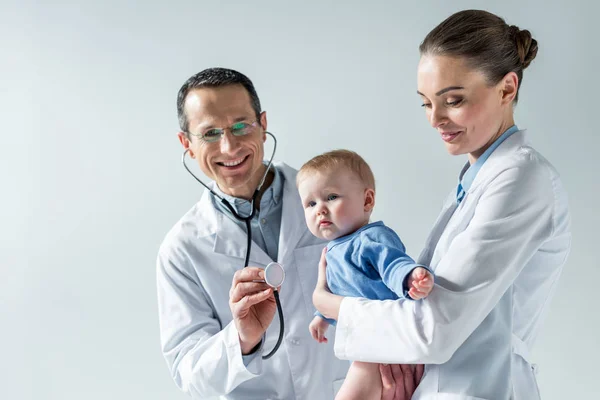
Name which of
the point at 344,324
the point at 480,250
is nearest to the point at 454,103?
the point at 480,250

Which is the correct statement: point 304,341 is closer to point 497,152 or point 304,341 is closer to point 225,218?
point 225,218

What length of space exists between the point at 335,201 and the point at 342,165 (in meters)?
0.09

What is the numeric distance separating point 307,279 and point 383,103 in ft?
4.19

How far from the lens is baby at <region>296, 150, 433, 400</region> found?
1693 millimetres

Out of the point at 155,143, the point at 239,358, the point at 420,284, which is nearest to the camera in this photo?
the point at 420,284

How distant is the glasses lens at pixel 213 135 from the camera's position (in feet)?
7.50

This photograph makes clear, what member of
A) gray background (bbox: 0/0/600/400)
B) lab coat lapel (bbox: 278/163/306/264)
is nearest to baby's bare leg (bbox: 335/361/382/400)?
lab coat lapel (bbox: 278/163/306/264)

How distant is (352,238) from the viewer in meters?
1.84

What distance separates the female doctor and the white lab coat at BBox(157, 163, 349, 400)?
2.01 feet

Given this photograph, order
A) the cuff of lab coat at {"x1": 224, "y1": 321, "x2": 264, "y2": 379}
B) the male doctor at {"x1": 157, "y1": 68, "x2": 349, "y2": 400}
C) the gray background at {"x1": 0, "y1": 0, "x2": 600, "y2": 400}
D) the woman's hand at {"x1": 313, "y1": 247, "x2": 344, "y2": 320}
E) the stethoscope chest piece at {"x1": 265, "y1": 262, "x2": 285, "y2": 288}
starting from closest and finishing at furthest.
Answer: the woman's hand at {"x1": 313, "y1": 247, "x2": 344, "y2": 320} < the stethoscope chest piece at {"x1": 265, "y1": 262, "x2": 285, "y2": 288} < the cuff of lab coat at {"x1": 224, "y1": 321, "x2": 264, "y2": 379} < the male doctor at {"x1": 157, "y1": 68, "x2": 349, "y2": 400} < the gray background at {"x1": 0, "y1": 0, "x2": 600, "y2": 400}

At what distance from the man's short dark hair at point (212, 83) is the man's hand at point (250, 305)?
605mm

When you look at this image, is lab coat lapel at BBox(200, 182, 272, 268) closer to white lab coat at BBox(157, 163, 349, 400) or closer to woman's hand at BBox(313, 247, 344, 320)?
white lab coat at BBox(157, 163, 349, 400)

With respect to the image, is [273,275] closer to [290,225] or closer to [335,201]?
[335,201]

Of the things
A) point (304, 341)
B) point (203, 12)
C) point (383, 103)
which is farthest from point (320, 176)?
point (203, 12)
